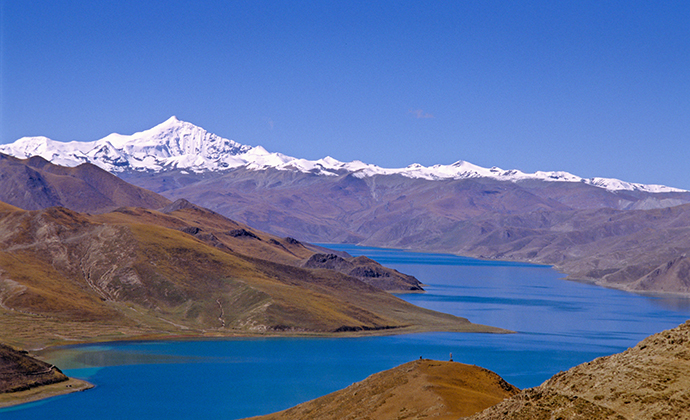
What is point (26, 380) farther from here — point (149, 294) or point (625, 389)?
point (625, 389)

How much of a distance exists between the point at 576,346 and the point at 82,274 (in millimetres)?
109147

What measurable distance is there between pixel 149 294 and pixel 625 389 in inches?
5623

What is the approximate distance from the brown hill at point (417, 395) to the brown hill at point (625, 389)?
12.4 meters

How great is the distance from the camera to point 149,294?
540 feet

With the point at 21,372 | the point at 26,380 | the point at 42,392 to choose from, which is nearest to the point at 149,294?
the point at 21,372

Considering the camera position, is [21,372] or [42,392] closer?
[42,392]

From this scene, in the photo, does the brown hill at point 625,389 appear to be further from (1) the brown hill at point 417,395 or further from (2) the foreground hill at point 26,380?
(2) the foreground hill at point 26,380

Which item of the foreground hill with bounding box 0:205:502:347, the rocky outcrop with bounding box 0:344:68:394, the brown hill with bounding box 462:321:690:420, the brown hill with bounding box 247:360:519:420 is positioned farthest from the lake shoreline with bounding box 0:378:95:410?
the brown hill with bounding box 462:321:690:420

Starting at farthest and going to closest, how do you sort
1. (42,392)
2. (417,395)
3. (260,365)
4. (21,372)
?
1. (260,365)
2. (21,372)
3. (42,392)
4. (417,395)

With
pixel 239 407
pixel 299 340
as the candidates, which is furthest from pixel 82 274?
pixel 239 407

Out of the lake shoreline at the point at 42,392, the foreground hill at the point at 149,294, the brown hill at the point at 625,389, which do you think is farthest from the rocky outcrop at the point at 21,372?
the brown hill at the point at 625,389

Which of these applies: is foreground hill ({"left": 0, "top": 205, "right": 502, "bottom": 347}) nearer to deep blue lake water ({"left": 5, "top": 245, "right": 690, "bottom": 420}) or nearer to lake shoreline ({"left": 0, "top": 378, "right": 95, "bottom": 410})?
deep blue lake water ({"left": 5, "top": 245, "right": 690, "bottom": 420})

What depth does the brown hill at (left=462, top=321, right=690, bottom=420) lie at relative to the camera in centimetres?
3156

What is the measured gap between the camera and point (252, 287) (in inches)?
6688
